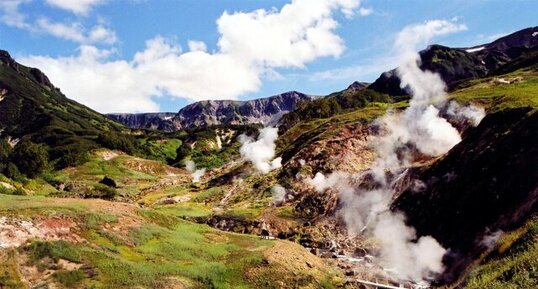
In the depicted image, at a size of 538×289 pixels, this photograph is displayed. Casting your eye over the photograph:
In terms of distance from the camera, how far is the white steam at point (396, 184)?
4559 cm

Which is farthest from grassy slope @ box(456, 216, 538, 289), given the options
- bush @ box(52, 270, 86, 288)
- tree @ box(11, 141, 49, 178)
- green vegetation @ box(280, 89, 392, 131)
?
green vegetation @ box(280, 89, 392, 131)

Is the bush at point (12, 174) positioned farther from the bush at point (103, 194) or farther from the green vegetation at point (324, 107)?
the green vegetation at point (324, 107)

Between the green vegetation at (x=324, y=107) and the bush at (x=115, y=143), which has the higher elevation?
the bush at (x=115, y=143)

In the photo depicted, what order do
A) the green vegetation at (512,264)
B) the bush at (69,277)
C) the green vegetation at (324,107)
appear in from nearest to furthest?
the green vegetation at (512,264) < the bush at (69,277) < the green vegetation at (324,107)

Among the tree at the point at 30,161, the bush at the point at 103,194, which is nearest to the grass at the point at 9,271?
the bush at the point at 103,194

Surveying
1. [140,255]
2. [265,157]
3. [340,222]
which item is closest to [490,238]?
[340,222]

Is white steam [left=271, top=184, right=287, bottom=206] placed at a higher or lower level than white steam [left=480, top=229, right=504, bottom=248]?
higher

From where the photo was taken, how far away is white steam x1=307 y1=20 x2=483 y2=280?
45.6m

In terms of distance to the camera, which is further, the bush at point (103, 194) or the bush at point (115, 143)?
the bush at point (115, 143)

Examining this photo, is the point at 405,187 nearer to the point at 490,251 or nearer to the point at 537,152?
the point at 537,152

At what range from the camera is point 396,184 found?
64188 millimetres

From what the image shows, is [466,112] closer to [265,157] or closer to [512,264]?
[265,157]

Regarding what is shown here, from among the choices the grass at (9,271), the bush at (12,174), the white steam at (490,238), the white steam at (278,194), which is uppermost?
the bush at (12,174)

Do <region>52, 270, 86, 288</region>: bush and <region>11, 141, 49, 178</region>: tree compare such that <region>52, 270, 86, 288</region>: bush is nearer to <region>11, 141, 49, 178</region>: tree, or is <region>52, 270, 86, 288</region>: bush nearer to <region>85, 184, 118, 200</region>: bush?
<region>85, 184, 118, 200</region>: bush
